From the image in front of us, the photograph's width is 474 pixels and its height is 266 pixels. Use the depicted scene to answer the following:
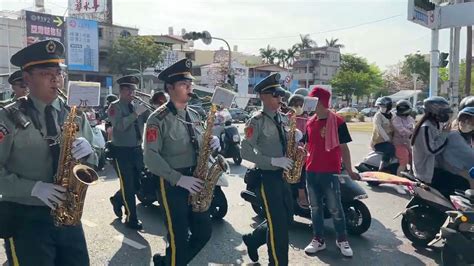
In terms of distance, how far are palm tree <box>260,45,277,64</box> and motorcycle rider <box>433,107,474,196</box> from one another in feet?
275

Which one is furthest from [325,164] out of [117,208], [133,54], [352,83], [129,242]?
[352,83]

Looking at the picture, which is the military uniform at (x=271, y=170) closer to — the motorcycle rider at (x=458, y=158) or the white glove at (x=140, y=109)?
the motorcycle rider at (x=458, y=158)

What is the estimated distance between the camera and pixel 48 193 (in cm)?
259

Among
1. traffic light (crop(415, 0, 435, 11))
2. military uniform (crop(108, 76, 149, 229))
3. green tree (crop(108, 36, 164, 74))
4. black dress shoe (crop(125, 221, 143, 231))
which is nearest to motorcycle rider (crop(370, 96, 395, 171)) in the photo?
traffic light (crop(415, 0, 435, 11))

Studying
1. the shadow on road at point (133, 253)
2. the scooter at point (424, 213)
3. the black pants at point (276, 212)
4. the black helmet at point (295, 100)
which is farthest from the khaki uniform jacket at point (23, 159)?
the black helmet at point (295, 100)

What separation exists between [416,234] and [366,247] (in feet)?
2.02

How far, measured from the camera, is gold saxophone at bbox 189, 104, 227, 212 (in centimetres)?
364

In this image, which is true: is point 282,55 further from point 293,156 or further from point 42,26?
point 293,156

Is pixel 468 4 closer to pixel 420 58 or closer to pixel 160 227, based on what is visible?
pixel 160 227

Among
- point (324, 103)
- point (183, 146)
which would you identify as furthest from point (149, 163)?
point (324, 103)

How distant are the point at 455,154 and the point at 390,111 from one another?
13.6 feet

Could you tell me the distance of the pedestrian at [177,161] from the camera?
3.52 metres

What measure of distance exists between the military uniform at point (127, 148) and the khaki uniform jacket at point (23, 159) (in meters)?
2.99

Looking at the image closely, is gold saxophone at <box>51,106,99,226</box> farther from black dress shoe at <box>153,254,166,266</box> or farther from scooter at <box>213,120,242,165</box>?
scooter at <box>213,120,242,165</box>
